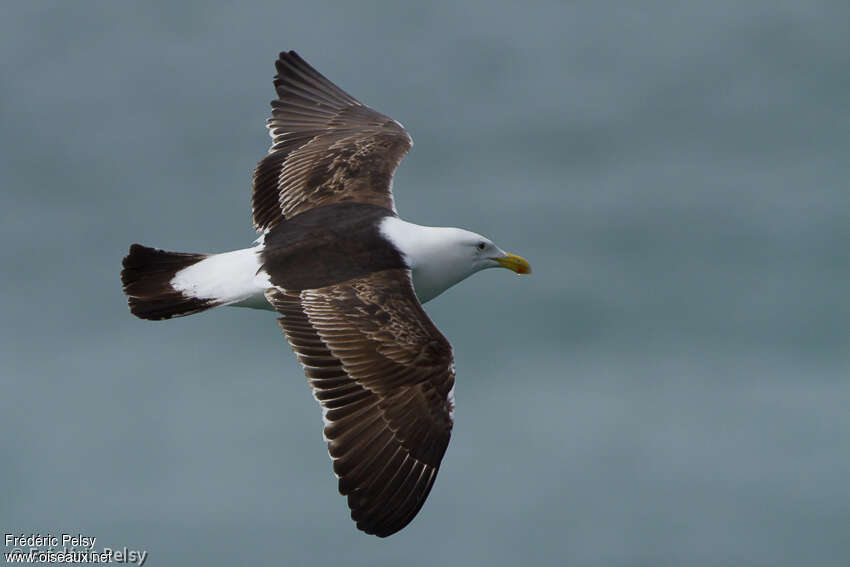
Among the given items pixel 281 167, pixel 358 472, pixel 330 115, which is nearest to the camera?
pixel 358 472

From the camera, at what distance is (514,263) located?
47.4ft

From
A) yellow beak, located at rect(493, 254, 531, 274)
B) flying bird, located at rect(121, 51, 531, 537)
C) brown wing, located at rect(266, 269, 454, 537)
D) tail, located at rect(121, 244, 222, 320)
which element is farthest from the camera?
yellow beak, located at rect(493, 254, 531, 274)

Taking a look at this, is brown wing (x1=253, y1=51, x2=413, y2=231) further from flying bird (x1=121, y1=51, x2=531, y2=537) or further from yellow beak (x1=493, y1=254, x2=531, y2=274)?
yellow beak (x1=493, y1=254, x2=531, y2=274)

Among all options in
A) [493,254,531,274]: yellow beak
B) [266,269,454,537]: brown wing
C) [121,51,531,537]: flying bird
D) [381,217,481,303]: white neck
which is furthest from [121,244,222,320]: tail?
[493,254,531,274]: yellow beak

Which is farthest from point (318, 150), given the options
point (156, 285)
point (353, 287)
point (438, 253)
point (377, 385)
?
point (377, 385)

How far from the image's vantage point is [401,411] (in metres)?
12.0

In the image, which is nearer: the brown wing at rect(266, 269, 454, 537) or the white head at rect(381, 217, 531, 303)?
the brown wing at rect(266, 269, 454, 537)

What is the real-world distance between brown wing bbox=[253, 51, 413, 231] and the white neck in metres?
0.83

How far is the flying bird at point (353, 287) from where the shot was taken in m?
11.8

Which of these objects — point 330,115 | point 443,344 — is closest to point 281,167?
point 330,115

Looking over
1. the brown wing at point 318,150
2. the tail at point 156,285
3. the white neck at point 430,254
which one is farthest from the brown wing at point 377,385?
the brown wing at point 318,150

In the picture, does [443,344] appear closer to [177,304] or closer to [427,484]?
[427,484]

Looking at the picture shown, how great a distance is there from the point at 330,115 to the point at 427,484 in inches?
229

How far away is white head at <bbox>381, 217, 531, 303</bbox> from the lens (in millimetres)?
13492
